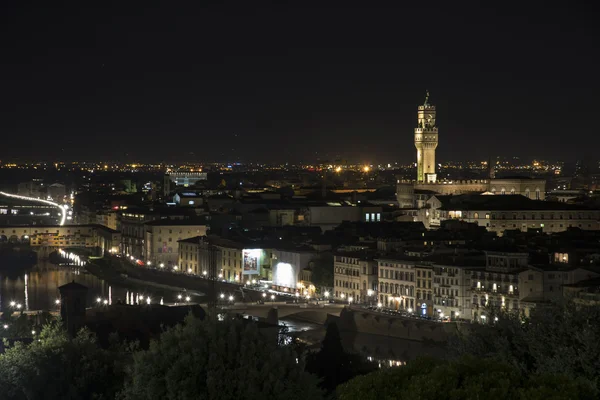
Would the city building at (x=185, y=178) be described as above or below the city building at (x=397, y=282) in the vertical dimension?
above

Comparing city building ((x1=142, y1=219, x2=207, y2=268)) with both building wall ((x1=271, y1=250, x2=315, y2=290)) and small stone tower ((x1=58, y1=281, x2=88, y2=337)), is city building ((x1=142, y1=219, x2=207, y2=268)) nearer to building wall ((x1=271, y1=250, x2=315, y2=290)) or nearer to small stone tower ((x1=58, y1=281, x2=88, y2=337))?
building wall ((x1=271, y1=250, x2=315, y2=290))

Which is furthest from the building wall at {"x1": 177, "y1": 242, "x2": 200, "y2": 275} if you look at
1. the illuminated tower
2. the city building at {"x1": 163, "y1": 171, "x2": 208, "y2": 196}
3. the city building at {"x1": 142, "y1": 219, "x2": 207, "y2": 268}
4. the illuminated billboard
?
the city building at {"x1": 163, "y1": 171, "x2": 208, "y2": 196}

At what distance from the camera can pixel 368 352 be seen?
24.7 meters

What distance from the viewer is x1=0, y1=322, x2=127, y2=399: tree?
1374 centimetres

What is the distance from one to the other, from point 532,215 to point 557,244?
8.89 m

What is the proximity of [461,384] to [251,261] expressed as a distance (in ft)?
88.3

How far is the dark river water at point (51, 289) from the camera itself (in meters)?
32.8

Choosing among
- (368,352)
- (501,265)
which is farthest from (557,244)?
(368,352)

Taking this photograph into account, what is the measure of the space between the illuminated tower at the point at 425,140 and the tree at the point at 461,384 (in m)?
36.9

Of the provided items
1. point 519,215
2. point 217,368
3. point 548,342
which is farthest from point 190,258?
point 217,368

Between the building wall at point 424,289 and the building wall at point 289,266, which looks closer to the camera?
the building wall at point 424,289

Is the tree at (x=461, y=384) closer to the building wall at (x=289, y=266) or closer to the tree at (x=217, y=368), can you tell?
the tree at (x=217, y=368)

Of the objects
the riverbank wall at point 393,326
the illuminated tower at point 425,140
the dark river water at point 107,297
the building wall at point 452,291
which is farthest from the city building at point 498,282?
the illuminated tower at point 425,140

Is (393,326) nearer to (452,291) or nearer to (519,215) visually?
(452,291)
